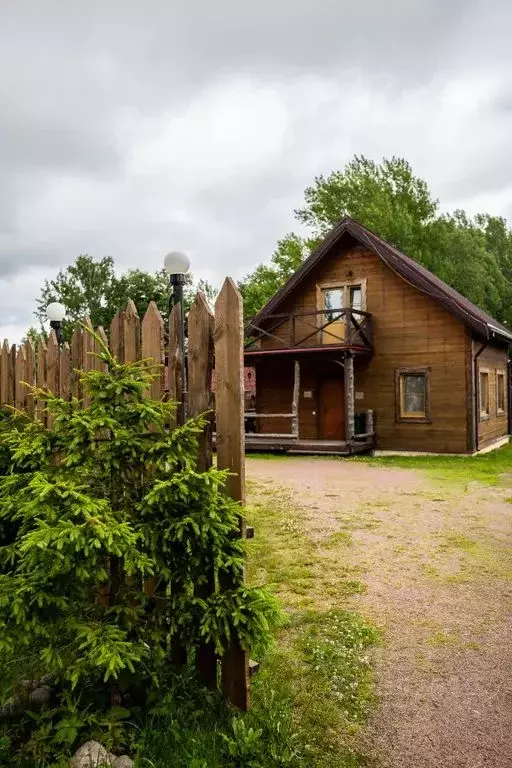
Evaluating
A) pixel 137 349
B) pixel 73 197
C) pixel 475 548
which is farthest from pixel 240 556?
pixel 73 197

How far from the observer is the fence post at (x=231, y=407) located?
Result: 9.89 feet

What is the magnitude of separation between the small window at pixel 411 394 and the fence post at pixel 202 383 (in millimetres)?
16027

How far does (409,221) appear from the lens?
33.4 metres

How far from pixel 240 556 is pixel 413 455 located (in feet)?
52.1

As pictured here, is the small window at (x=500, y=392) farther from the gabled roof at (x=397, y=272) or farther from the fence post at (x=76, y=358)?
the fence post at (x=76, y=358)

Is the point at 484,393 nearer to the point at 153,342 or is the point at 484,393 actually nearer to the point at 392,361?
the point at 392,361

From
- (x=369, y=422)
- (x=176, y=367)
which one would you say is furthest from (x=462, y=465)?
(x=176, y=367)

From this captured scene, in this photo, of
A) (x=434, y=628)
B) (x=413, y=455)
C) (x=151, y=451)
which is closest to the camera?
(x=151, y=451)

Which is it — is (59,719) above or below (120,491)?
below

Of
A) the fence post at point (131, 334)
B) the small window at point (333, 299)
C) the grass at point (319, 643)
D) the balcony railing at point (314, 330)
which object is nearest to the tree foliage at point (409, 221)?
the small window at point (333, 299)

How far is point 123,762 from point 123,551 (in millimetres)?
895

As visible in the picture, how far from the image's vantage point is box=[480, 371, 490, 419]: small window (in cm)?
1958

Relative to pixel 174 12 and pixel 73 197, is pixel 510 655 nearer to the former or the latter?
pixel 174 12

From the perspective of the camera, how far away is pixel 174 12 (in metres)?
6.80
